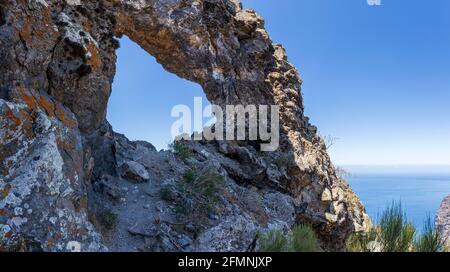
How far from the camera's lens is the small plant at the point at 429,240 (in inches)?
208

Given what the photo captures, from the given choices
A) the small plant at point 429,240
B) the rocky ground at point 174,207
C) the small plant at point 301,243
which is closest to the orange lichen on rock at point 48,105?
the rocky ground at point 174,207

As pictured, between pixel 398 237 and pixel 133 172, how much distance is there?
5199mm

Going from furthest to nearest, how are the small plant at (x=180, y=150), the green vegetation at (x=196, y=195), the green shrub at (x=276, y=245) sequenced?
the small plant at (x=180, y=150) < the green vegetation at (x=196, y=195) < the green shrub at (x=276, y=245)

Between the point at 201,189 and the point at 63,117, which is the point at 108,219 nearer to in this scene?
the point at 63,117

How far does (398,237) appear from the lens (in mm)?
5699

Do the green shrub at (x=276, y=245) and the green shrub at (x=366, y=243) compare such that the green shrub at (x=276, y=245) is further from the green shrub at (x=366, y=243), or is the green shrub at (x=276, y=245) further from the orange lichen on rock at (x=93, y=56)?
the orange lichen on rock at (x=93, y=56)

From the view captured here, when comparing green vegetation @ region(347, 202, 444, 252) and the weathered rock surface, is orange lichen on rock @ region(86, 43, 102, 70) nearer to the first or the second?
green vegetation @ region(347, 202, 444, 252)

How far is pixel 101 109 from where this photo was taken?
Answer: 20.0ft

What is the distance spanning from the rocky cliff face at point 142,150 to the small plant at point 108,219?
0.02 m

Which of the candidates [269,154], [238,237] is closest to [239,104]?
[269,154]

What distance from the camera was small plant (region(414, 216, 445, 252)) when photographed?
527 centimetres

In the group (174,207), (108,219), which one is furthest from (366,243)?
(108,219)
